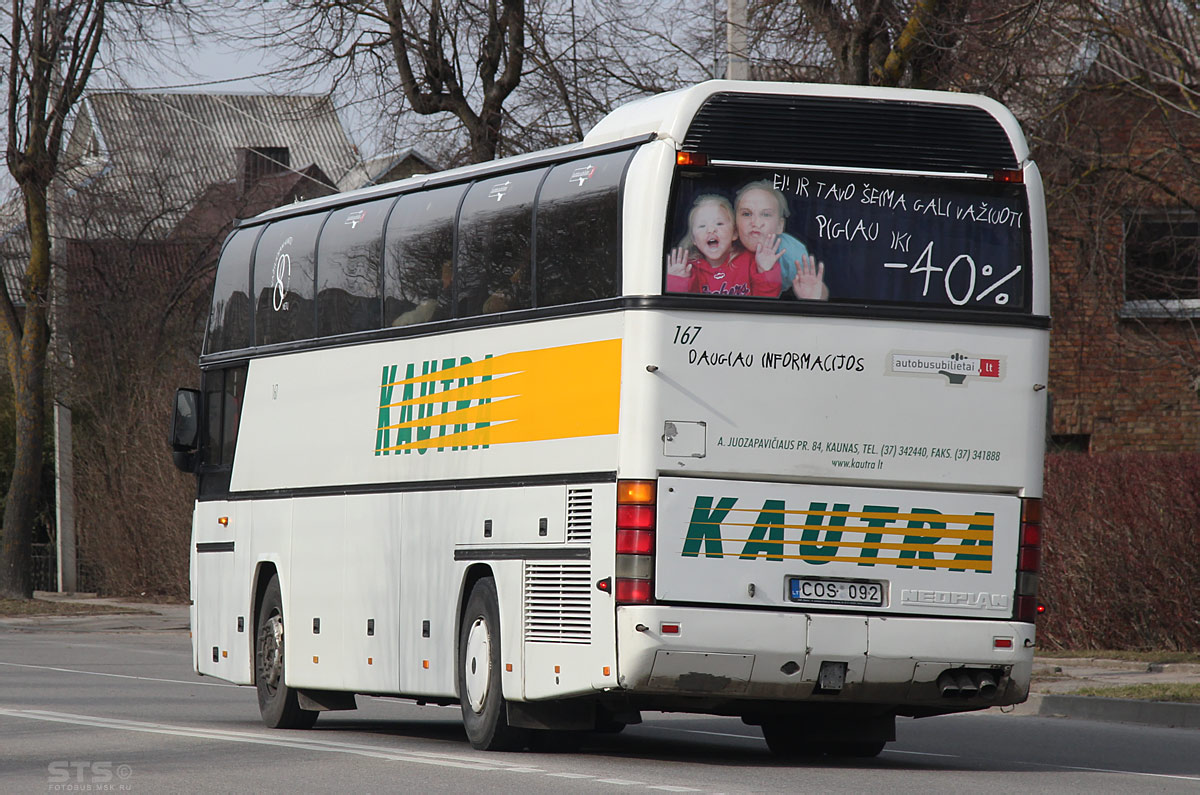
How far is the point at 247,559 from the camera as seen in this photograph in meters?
15.1

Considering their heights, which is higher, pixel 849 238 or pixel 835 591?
pixel 849 238

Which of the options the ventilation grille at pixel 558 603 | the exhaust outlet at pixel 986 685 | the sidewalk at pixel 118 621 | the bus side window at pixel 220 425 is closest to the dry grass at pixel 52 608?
the sidewalk at pixel 118 621

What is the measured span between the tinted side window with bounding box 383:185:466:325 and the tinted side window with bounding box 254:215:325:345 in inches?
51.8

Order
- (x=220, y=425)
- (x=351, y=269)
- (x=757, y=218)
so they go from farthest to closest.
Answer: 1. (x=220, y=425)
2. (x=351, y=269)
3. (x=757, y=218)

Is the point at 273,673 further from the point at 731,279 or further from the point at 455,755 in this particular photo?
the point at 731,279

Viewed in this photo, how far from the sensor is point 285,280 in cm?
1466

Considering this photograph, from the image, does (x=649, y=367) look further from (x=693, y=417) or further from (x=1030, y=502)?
(x=1030, y=502)

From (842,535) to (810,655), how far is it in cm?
70

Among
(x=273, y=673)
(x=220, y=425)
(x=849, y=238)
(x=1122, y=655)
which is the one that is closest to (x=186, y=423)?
(x=220, y=425)

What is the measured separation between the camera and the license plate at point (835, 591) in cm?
1056

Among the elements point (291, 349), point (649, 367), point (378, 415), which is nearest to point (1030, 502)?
point (649, 367)

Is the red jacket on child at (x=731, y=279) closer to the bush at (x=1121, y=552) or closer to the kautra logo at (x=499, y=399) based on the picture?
the kautra logo at (x=499, y=399)

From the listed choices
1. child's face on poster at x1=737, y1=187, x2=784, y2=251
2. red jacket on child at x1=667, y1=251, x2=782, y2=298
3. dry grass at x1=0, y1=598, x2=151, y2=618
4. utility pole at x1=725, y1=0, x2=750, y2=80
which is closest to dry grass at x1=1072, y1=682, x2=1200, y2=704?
red jacket on child at x1=667, y1=251, x2=782, y2=298

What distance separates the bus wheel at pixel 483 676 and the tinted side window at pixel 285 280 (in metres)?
3.15
